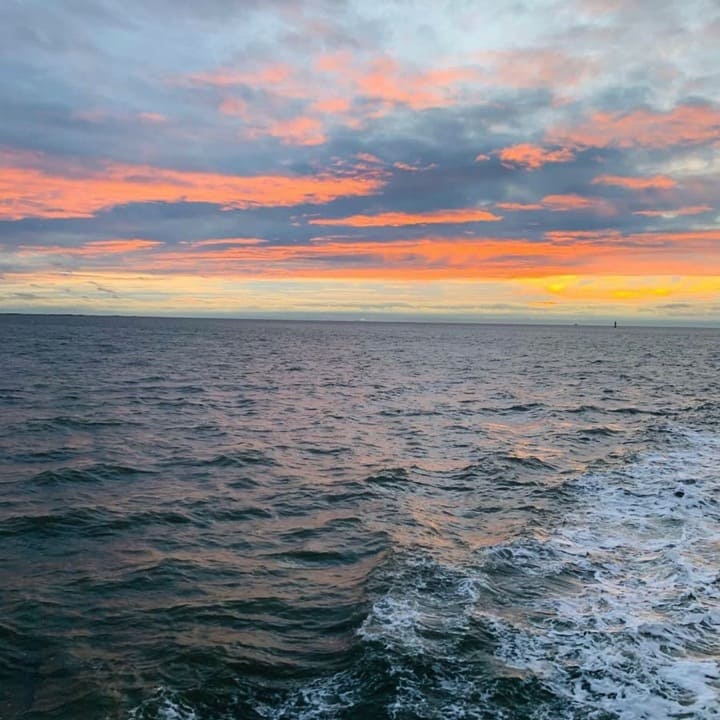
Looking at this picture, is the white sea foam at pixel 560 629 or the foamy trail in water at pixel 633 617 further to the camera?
the foamy trail in water at pixel 633 617

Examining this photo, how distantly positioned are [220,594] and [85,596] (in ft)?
7.44

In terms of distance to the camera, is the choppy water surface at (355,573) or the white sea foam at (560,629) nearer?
the white sea foam at (560,629)

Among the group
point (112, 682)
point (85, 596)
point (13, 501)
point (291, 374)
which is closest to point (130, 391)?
point (291, 374)

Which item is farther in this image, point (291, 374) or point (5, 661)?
point (291, 374)

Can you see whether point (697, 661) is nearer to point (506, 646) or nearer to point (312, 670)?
point (506, 646)

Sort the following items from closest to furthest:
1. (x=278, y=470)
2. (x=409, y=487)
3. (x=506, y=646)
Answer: (x=506, y=646), (x=409, y=487), (x=278, y=470)

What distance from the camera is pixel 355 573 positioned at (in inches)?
461

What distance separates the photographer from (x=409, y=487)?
59.5 feet

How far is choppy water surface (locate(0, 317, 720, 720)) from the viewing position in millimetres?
7746

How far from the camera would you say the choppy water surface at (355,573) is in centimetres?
775

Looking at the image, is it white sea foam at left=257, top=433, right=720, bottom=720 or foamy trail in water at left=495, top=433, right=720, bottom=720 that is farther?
foamy trail in water at left=495, top=433, right=720, bottom=720

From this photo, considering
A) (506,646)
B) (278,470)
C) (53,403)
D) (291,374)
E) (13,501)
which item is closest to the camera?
(506,646)

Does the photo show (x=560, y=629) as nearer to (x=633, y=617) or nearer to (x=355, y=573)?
(x=633, y=617)

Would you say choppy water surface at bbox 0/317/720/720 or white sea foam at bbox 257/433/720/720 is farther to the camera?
choppy water surface at bbox 0/317/720/720
